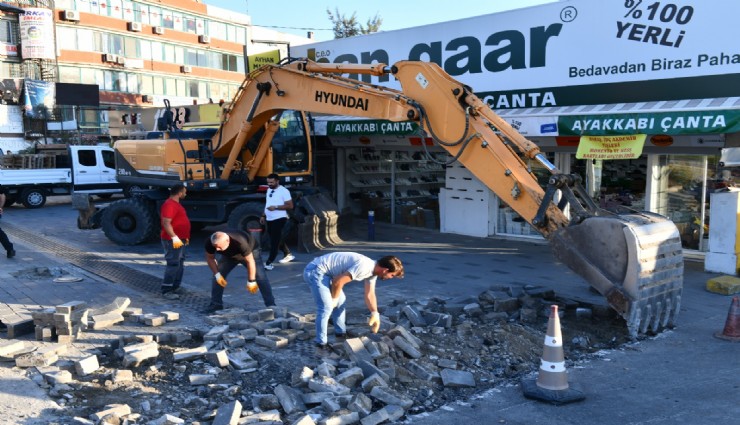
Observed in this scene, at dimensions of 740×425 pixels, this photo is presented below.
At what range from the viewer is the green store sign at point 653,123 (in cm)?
995

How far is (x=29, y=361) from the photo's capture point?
6.32 metres

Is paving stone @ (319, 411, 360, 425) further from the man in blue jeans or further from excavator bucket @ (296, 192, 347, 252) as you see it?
excavator bucket @ (296, 192, 347, 252)

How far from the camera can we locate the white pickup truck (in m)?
21.3

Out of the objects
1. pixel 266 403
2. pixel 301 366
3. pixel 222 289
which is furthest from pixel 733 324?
pixel 222 289

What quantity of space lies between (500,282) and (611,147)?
3531 millimetres

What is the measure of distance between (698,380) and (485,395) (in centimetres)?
224

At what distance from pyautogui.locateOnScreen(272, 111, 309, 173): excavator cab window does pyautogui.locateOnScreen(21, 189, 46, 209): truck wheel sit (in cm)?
1287

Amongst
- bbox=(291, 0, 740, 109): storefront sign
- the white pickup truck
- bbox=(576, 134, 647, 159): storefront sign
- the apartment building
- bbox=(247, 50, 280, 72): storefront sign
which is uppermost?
the apartment building

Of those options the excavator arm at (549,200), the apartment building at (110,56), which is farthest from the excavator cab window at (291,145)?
the apartment building at (110,56)

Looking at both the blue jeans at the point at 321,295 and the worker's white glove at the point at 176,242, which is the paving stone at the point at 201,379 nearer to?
the blue jeans at the point at 321,295

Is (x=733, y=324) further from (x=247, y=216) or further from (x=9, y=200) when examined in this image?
(x=9, y=200)

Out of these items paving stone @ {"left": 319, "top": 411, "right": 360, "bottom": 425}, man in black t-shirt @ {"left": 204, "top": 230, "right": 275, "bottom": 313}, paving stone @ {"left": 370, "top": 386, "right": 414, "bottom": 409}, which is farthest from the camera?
man in black t-shirt @ {"left": 204, "top": 230, "right": 275, "bottom": 313}

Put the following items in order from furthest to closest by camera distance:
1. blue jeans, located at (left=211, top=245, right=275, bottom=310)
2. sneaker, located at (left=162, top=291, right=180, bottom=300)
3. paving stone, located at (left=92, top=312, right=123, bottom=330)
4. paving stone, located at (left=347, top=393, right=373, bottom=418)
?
1. sneaker, located at (left=162, top=291, right=180, bottom=300)
2. blue jeans, located at (left=211, top=245, right=275, bottom=310)
3. paving stone, located at (left=92, top=312, right=123, bottom=330)
4. paving stone, located at (left=347, top=393, right=373, bottom=418)

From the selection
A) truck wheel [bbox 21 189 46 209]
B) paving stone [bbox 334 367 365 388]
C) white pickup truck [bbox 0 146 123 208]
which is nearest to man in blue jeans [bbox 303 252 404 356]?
paving stone [bbox 334 367 365 388]
